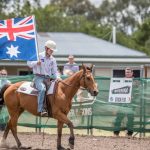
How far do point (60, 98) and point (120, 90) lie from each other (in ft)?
14.0

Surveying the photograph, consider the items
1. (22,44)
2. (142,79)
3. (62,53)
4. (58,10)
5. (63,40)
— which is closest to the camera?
(22,44)

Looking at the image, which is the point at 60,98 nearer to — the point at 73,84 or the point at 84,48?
the point at 73,84


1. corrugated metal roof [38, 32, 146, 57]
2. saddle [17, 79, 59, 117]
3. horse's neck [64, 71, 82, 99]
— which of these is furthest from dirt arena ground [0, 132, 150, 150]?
corrugated metal roof [38, 32, 146, 57]

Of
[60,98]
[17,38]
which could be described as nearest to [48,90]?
[60,98]

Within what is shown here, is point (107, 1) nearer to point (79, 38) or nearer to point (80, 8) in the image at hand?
point (80, 8)

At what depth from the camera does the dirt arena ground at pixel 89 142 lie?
44.1 ft

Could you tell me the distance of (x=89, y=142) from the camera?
47.6 ft

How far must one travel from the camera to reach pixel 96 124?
16.9 m

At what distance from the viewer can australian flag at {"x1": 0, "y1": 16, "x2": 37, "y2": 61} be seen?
13.7 m

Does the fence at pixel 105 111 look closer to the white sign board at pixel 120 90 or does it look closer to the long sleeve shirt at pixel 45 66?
the white sign board at pixel 120 90

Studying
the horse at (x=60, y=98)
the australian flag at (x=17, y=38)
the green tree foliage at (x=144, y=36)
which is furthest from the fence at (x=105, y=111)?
the green tree foliage at (x=144, y=36)

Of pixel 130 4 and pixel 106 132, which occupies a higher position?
pixel 130 4

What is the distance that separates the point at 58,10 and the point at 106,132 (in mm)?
49733

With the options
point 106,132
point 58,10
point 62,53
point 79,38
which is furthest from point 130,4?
point 106,132
